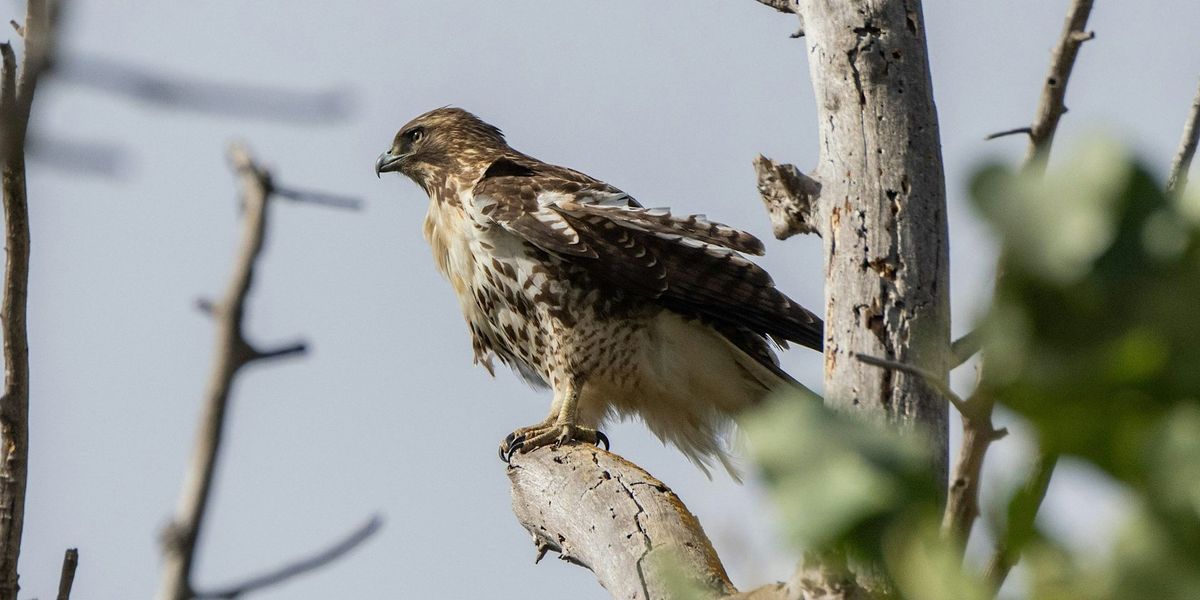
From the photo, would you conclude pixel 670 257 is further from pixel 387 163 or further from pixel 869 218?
pixel 869 218

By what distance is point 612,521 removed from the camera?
142 inches

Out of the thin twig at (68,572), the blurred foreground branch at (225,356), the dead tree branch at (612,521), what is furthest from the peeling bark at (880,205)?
the blurred foreground branch at (225,356)

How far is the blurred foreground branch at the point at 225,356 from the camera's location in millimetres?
1130

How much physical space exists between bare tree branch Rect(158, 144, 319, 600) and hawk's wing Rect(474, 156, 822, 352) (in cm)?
379

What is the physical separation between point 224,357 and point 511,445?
3.60 meters

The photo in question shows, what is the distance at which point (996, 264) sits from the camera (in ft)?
2.78

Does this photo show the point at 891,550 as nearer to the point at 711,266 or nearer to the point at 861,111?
the point at 861,111

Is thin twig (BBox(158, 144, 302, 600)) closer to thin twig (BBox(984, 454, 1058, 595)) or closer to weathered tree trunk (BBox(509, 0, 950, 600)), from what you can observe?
thin twig (BBox(984, 454, 1058, 595))

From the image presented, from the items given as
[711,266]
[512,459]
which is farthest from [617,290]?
[512,459]

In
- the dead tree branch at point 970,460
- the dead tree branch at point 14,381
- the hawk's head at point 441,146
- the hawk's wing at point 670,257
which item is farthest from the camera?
the hawk's head at point 441,146

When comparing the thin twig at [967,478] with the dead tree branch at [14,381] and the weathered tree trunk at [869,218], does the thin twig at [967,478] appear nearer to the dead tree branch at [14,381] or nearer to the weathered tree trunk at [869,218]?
the weathered tree trunk at [869,218]

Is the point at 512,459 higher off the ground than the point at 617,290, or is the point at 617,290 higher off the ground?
the point at 617,290

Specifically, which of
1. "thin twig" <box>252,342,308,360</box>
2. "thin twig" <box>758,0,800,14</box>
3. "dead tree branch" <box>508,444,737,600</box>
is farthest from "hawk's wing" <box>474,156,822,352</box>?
"thin twig" <box>252,342,308,360</box>

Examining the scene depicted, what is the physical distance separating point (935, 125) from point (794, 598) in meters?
1.39
